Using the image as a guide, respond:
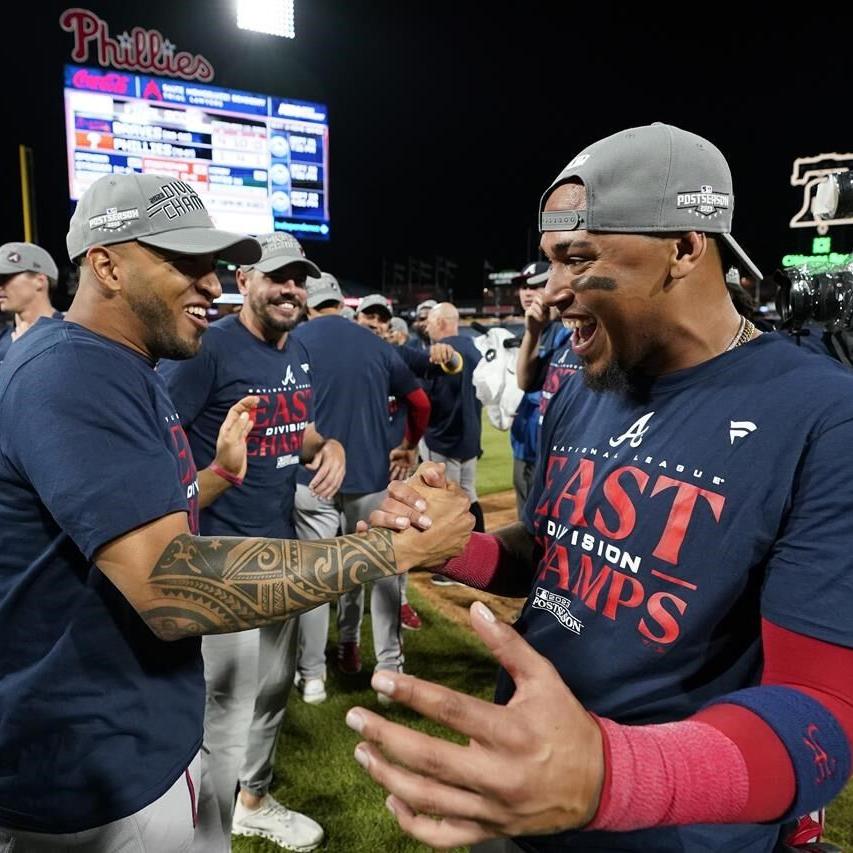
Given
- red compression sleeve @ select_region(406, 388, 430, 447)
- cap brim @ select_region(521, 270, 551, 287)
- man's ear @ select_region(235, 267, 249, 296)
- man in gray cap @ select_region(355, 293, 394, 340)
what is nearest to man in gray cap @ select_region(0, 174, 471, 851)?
man's ear @ select_region(235, 267, 249, 296)

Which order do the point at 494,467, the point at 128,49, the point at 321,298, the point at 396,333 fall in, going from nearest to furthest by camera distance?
the point at 321,298 → the point at 396,333 → the point at 494,467 → the point at 128,49

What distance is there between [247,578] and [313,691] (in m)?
2.85

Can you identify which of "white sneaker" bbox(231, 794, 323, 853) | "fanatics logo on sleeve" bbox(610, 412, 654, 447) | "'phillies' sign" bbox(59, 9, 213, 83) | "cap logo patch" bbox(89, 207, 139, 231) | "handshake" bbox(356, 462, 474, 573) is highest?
"'phillies' sign" bbox(59, 9, 213, 83)

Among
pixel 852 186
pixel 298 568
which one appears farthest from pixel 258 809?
pixel 852 186

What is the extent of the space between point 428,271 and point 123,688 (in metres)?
53.8

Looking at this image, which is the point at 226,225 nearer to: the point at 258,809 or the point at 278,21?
the point at 278,21

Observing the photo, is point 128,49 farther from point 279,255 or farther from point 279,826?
point 279,826

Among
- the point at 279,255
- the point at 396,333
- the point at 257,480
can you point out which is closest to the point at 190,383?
the point at 257,480

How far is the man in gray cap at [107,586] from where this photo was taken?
132cm

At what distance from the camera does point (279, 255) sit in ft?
11.6

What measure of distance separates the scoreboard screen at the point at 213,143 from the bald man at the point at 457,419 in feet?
37.6

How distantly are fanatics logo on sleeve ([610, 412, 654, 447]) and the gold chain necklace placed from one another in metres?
0.23

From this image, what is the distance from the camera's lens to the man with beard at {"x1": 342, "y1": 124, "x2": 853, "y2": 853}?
0.73m

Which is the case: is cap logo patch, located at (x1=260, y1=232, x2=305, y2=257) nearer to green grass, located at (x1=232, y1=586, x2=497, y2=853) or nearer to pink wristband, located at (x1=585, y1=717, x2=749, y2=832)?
green grass, located at (x1=232, y1=586, x2=497, y2=853)
